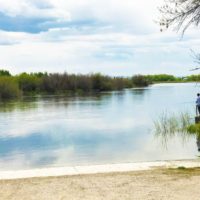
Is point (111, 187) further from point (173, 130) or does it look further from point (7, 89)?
point (7, 89)

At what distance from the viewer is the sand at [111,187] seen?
715 centimetres

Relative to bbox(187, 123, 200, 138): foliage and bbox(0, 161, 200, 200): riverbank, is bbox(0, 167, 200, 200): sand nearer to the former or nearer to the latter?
bbox(0, 161, 200, 200): riverbank

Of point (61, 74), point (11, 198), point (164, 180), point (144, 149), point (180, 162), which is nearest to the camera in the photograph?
point (11, 198)

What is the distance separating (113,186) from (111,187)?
8cm

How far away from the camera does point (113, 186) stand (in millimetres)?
7816

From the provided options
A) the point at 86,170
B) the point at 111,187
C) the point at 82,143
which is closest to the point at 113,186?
the point at 111,187

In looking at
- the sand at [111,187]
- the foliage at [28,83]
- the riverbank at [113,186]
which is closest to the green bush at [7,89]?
the foliage at [28,83]

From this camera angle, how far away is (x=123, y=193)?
24.0 ft

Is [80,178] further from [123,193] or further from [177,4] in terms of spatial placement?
[177,4]

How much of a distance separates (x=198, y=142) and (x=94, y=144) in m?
4.30

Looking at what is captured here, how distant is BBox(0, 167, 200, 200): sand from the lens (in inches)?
281

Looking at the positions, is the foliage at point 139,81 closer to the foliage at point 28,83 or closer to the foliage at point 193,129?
the foliage at point 28,83

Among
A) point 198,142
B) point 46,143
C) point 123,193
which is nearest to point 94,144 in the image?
point 46,143

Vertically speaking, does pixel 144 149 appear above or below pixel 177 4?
below
